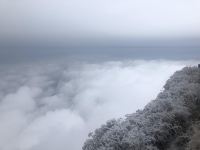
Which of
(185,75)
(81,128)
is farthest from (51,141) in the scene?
(185,75)

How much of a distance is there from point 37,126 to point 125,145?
183m

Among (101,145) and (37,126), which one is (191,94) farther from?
(37,126)

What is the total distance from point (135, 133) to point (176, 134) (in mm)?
1538

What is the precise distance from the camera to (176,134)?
15.2 meters

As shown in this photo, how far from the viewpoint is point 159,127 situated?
15.4m

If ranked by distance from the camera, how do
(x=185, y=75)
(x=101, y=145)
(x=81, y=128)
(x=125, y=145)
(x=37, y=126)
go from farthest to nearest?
(x=37, y=126) < (x=81, y=128) < (x=185, y=75) < (x=101, y=145) < (x=125, y=145)

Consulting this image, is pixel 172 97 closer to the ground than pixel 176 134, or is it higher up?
higher up

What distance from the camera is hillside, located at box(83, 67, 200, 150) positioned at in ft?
48.2

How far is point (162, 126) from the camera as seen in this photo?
50.9ft

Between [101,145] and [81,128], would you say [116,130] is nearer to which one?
[101,145]

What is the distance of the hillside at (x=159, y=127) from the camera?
1468cm

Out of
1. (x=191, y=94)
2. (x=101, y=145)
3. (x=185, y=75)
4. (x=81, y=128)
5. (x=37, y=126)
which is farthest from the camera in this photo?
(x=37, y=126)

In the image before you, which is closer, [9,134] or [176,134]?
[176,134]

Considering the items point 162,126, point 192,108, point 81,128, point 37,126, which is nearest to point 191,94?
point 192,108
